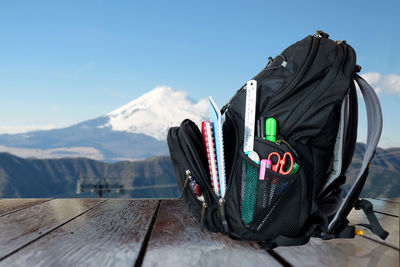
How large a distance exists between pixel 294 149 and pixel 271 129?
167mm

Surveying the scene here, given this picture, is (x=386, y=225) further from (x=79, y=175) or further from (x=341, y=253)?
(x=79, y=175)

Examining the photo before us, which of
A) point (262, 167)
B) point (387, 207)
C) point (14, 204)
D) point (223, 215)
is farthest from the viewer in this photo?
point (14, 204)

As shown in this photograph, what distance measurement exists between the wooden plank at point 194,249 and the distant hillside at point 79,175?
155743 millimetres

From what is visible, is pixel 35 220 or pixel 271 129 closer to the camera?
pixel 271 129

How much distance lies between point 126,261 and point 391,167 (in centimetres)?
19147

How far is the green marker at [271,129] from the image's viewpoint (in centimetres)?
178

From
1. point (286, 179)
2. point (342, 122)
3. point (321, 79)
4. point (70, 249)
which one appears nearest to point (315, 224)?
point (286, 179)

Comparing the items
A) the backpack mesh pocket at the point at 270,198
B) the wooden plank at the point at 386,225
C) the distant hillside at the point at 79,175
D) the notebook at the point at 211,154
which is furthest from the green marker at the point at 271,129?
the distant hillside at the point at 79,175

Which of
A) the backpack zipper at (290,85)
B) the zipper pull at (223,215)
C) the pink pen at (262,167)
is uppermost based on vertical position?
the backpack zipper at (290,85)

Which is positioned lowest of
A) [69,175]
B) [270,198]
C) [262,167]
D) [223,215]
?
[69,175]

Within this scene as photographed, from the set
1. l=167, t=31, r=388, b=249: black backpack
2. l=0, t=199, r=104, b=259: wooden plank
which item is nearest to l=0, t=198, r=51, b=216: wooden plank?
l=0, t=199, r=104, b=259: wooden plank

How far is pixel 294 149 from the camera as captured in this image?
1.82 meters

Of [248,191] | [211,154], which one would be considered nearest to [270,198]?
[248,191]

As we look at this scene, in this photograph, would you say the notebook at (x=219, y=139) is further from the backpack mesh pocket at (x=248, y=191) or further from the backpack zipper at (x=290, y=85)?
the backpack zipper at (x=290, y=85)
